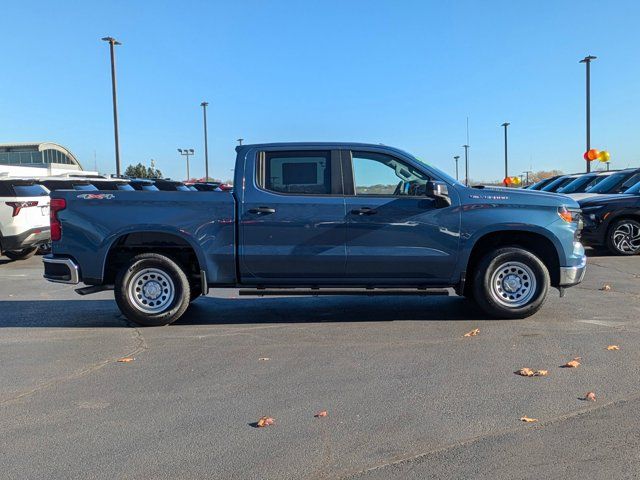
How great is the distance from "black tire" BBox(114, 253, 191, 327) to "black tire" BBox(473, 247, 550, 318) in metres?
3.39

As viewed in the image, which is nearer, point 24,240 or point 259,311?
point 259,311

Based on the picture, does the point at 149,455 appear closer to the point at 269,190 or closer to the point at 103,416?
the point at 103,416

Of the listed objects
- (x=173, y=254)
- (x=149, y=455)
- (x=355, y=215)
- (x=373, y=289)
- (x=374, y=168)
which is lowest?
(x=149, y=455)

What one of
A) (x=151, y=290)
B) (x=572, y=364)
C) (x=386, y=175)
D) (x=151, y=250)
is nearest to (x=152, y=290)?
(x=151, y=290)

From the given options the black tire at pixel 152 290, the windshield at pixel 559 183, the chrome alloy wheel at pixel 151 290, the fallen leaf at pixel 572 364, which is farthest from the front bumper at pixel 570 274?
the windshield at pixel 559 183

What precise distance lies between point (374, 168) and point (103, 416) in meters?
3.88

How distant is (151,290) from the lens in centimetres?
664

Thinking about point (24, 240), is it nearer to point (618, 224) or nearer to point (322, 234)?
point (322, 234)

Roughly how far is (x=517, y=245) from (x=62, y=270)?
→ 17.1 feet

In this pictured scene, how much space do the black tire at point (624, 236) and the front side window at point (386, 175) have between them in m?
7.75

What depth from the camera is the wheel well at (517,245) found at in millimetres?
6609

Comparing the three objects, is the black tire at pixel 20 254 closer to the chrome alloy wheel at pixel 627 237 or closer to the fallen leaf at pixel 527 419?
the fallen leaf at pixel 527 419

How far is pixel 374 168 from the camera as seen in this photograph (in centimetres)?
657

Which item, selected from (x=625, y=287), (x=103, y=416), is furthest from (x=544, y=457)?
(x=625, y=287)
